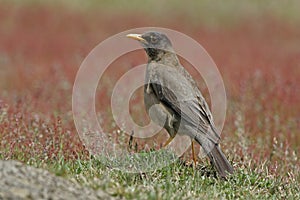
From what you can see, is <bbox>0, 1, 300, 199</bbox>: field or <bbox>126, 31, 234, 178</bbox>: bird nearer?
<bbox>0, 1, 300, 199</bbox>: field

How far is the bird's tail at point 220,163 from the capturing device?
681cm

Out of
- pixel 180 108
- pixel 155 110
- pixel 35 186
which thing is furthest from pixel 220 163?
pixel 35 186

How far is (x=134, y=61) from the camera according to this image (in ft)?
57.4

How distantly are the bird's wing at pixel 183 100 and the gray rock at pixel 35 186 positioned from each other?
7.11 ft

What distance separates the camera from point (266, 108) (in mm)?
12398

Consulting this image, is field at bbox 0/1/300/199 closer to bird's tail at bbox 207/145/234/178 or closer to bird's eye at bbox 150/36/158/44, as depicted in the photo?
bird's tail at bbox 207/145/234/178

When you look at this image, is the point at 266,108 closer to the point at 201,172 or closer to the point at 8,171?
the point at 201,172

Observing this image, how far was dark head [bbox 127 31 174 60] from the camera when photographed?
26.5 ft

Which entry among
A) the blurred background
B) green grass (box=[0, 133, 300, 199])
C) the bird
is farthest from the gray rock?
the bird

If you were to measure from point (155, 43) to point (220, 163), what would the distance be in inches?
75.9

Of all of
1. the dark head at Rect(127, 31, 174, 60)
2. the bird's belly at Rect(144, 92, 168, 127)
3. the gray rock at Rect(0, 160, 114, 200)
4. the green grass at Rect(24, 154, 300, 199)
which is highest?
the dark head at Rect(127, 31, 174, 60)

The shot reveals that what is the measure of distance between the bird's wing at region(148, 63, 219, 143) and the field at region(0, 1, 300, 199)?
457 millimetres

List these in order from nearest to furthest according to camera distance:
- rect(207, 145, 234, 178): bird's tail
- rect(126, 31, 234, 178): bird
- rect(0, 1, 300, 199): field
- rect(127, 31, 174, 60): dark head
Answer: rect(0, 1, 300, 199): field, rect(207, 145, 234, 178): bird's tail, rect(126, 31, 234, 178): bird, rect(127, 31, 174, 60): dark head

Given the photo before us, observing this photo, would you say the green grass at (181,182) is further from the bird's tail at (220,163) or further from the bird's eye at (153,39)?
the bird's eye at (153,39)
